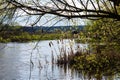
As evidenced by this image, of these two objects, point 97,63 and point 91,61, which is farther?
point 97,63

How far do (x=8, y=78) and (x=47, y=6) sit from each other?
13.1 m

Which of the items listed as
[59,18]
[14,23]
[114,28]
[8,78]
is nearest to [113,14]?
[59,18]

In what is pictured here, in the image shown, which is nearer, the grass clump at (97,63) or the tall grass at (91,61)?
the tall grass at (91,61)

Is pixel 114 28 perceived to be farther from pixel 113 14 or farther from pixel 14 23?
pixel 14 23

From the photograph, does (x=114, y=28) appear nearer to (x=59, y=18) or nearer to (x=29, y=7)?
(x=59, y=18)

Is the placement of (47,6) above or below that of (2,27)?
above

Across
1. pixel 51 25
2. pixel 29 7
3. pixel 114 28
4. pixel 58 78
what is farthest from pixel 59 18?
pixel 58 78

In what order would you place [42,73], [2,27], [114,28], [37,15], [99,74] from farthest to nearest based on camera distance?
[42,73]
[99,74]
[114,28]
[37,15]
[2,27]

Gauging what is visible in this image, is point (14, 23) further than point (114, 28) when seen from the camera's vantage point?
No

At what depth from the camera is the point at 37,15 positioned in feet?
14.4

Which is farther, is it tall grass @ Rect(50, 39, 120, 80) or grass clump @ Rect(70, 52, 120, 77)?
grass clump @ Rect(70, 52, 120, 77)

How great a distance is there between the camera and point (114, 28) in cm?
609

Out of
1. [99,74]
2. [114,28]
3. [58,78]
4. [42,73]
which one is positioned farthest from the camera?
[42,73]

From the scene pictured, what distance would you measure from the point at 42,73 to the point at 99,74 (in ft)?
12.7
